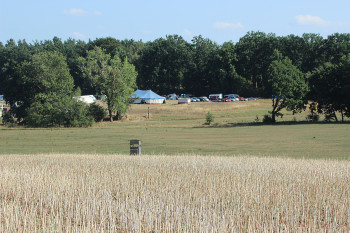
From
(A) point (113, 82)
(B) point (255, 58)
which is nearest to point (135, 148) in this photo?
(A) point (113, 82)

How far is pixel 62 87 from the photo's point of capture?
76062mm

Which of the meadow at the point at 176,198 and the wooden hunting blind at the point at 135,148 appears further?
the wooden hunting blind at the point at 135,148

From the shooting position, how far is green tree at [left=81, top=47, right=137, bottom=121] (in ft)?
281

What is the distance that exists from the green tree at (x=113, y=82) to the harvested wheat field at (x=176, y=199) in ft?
227

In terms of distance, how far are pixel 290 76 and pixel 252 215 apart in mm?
61910

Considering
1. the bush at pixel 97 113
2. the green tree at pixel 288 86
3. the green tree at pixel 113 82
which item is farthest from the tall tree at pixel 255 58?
the green tree at pixel 288 86

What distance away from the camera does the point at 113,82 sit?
8681cm

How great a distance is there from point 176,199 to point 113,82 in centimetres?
7763

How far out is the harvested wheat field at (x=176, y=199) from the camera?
28.3 feet

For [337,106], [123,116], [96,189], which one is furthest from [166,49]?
[96,189]

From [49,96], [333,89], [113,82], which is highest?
[113,82]

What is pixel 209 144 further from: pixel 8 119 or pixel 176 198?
pixel 8 119

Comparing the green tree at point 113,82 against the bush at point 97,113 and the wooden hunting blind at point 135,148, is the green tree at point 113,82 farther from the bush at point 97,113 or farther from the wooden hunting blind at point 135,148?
the wooden hunting blind at point 135,148

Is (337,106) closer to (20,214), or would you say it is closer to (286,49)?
(20,214)
